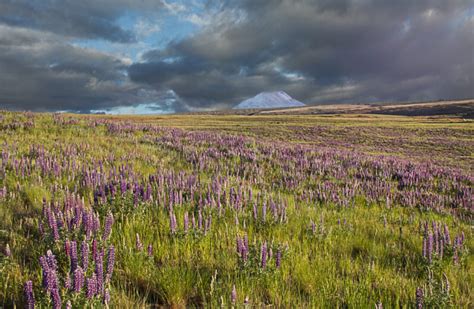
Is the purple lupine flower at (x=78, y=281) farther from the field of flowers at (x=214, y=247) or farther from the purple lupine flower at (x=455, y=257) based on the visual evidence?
the purple lupine flower at (x=455, y=257)

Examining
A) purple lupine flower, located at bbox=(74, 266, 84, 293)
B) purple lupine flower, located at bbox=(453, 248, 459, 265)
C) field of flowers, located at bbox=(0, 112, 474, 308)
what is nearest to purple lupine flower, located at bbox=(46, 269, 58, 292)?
field of flowers, located at bbox=(0, 112, 474, 308)

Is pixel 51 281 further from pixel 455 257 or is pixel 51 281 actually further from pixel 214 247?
pixel 455 257

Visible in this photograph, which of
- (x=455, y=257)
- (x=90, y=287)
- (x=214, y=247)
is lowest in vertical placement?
(x=455, y=257)

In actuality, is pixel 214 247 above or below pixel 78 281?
below

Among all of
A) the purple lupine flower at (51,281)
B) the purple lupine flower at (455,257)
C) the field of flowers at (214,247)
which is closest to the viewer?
the purple lupine flower at (51,281)

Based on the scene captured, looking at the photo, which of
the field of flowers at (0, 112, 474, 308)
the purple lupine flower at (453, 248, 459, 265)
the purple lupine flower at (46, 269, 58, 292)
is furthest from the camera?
the purple lupine flower at (453, 248, 459, 265)

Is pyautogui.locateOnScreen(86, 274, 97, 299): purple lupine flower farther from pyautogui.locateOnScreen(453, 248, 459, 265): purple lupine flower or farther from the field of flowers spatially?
pyautogui.locateOnScreen(453, 248, 459, 265): purple lupine flower

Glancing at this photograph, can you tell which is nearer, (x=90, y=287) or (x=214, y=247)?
(x=90, y=287)

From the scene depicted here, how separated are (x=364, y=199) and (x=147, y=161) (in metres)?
5.94

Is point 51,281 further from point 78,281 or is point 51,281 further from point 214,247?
point 214,247

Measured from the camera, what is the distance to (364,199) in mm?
7684

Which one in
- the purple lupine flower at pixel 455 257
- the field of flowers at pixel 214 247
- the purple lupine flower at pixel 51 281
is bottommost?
the purple lupine flower at pixel 455 257

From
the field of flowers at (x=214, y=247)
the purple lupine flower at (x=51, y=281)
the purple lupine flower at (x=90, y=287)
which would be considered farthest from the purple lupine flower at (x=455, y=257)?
the purple lupine flower at (x=51, y=281)

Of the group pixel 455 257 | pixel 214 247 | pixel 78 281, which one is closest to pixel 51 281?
pixel 78 281
